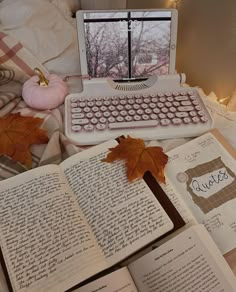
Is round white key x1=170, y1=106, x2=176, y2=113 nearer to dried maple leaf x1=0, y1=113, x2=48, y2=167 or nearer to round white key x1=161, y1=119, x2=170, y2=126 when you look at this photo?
round white key x1=161, y1=119, x2=170, y2=126

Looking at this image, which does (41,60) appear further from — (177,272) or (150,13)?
(177,272)

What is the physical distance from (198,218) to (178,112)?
238mm

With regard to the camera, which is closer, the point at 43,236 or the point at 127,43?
the point at 43,236

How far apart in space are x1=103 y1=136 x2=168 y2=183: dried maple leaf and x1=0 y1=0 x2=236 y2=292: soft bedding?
0.06m

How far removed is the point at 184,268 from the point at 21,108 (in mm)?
479

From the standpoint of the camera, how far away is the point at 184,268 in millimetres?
429

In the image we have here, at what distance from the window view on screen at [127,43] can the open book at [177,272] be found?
0.40 meters

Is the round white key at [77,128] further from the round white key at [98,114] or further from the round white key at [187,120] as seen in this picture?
the round white key at [187,120]

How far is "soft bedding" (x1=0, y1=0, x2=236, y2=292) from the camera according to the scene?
591mm

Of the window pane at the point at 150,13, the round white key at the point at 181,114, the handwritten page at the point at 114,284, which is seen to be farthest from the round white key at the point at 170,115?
the handwritten page at the point at 114,284

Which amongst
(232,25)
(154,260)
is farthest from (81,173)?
(232,25)

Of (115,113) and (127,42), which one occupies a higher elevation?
(127,42)

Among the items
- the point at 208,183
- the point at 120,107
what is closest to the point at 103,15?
the point at 120,107

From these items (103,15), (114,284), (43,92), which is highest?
(103,15)
